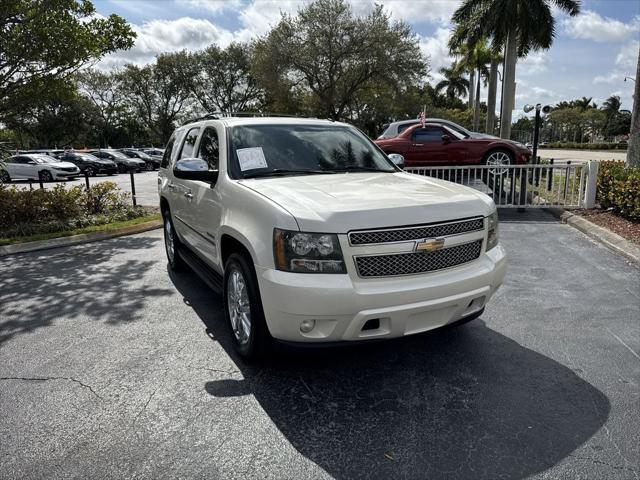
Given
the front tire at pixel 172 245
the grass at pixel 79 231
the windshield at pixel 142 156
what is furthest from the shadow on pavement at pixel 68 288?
the windshield at pixel 142 156

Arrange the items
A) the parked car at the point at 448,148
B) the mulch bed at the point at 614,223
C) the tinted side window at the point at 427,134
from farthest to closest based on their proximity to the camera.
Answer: the tinted side window at the point at 427,134 → the parked car at the point at 448,148 → the mulch bed at the point at 614,223

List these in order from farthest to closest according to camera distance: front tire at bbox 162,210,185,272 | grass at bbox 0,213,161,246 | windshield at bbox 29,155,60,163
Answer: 1. windshield at bbox 29,155,60,163
2. grass at bbox 0,213,161,246
3. front tire at bbox 162,210,185,272

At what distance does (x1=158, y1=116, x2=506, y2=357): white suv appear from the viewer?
2875 mm

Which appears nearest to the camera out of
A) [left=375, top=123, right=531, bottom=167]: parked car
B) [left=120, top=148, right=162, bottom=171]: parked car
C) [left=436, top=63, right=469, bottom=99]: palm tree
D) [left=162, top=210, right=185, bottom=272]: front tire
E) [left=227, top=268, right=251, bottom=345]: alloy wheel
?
[left=227, top=268, right=251, bottom=345]: alloy wheel

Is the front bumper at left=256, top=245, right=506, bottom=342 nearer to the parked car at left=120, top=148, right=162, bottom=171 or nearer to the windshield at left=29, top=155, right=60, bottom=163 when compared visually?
the windshield at left=29, top=155, right=60, bottom=163

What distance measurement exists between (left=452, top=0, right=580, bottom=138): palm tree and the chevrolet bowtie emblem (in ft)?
69.0

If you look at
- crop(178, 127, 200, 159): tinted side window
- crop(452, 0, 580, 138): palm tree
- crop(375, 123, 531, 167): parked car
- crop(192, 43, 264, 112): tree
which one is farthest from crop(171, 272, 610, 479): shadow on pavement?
crop(192, 43, 264, 112): tree

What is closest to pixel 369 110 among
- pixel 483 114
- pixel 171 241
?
pixel 171 241

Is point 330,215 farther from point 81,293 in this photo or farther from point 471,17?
point 471,17

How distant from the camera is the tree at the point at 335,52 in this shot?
29.9m

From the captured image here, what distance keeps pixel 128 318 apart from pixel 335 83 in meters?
30.3

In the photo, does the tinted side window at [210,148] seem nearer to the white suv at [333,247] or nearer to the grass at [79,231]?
the white suv at [333,247]

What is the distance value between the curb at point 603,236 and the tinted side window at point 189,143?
571cm

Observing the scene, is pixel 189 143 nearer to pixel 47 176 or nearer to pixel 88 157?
pixel 47 176
